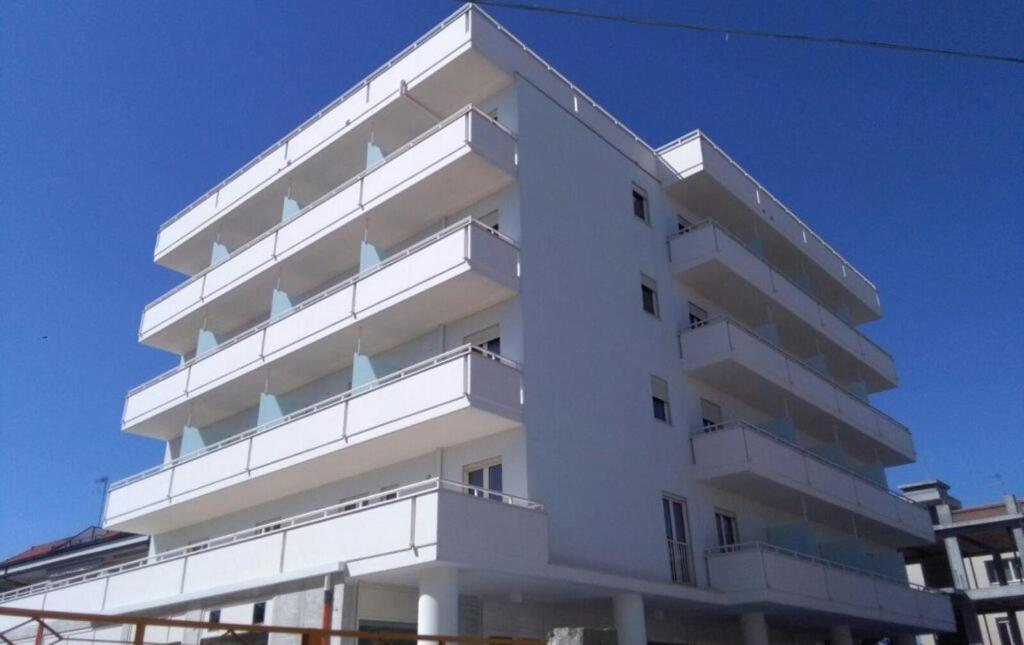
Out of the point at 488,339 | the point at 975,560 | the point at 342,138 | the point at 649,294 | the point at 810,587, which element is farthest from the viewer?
the point at 975,560

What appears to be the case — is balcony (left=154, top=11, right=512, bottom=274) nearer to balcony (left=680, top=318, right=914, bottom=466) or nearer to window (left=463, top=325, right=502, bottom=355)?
window (left=463, top=325, right=502, bottom=355)

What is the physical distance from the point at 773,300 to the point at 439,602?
16160mm

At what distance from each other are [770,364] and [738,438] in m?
3.91

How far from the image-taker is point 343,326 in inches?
801

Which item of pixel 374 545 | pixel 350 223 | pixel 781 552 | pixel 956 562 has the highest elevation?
pixel 350 223

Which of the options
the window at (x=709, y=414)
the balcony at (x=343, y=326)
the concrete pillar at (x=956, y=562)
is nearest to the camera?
the balcony at (x=343, y=326)

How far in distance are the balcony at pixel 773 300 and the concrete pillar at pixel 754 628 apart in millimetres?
9091

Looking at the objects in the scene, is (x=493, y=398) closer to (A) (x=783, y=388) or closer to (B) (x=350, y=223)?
(B) (x=350, y=223)

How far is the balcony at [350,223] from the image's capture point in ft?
64.4

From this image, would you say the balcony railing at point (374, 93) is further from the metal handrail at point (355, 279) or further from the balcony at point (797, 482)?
the balcony at point (797, 482)

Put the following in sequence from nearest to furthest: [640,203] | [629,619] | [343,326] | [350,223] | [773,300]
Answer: [629,619] → [343,326] → [350,223] → [640,203] → [773,300]

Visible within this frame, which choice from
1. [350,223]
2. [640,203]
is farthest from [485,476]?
[640,203]

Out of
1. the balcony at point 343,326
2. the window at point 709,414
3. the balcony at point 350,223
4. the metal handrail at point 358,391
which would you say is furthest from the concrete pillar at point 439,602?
the window at point 709,414

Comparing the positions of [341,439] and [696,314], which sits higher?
[696,314]
